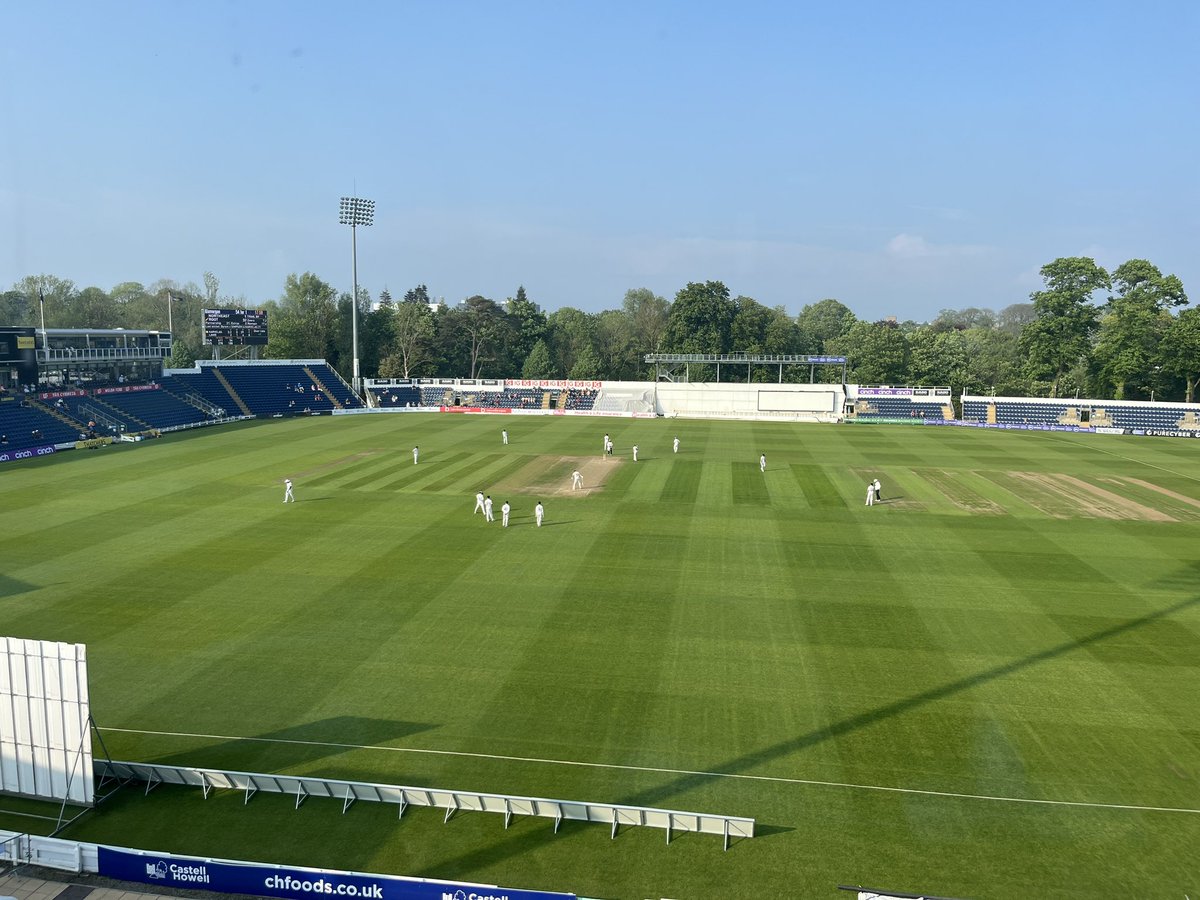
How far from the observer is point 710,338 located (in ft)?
315

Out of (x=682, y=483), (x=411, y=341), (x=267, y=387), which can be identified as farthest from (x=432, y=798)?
(x=411, y=341)

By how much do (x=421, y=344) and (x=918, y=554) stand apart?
76478mm

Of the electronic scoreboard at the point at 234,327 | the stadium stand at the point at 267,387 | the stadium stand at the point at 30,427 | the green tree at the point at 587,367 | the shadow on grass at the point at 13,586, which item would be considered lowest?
the shadow on grass at the point at 13,586

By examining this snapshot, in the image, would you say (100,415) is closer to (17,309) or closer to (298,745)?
(298,745)

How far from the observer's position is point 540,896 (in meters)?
10.2

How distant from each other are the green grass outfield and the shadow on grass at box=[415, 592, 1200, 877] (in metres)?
0.07

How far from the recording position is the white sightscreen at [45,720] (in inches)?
497

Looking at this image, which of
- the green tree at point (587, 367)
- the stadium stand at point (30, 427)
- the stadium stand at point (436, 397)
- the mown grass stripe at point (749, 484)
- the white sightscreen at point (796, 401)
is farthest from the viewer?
the green tree at point (587, 367)

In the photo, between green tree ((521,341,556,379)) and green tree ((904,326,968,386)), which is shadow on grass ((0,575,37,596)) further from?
green tree ((904,326,968,386))

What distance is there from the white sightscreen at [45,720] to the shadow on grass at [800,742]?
630 cm

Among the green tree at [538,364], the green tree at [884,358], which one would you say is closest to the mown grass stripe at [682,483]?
the green tree at [884,358]

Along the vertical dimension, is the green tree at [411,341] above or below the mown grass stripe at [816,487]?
above

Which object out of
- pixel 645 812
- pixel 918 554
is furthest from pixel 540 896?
pixel 918 554

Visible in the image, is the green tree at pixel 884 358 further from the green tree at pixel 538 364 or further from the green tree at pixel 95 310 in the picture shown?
the green tree at pixel 95 310
